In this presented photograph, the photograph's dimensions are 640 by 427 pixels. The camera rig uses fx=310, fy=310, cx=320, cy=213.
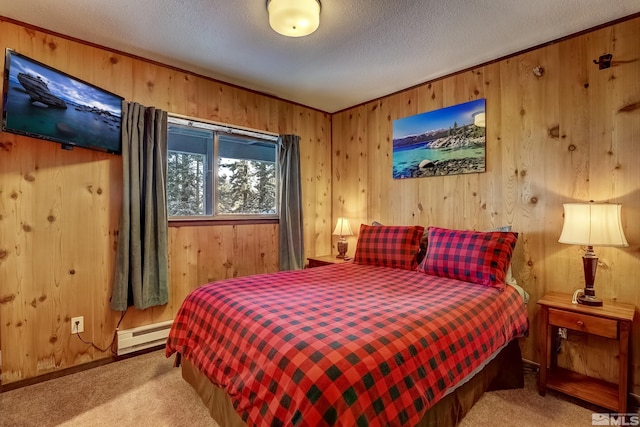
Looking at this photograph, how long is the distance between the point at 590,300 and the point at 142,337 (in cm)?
326

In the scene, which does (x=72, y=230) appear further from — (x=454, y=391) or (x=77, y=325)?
(x=454, y=391)

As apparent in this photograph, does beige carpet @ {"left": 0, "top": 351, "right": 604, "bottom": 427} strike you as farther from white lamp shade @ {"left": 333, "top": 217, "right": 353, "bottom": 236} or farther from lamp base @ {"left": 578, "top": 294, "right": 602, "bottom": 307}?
white lamp shade @ {"left": 333, "top": 217, "right": 353, "bottom": 236}

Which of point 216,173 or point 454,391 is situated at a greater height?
point 216,173

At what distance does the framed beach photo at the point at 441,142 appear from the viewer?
2.71 meters

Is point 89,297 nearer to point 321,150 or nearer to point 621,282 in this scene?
point 321,150

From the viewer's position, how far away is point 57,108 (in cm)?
200

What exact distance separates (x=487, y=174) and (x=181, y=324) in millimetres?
2633

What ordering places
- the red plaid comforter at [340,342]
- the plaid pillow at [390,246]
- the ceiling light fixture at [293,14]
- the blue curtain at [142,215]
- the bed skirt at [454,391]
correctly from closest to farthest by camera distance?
the red plaid comforter at [340,342], the bed skirt at [454,391], the ceiling light fixture at [293,14], the blue curtain at [142,215], the plaid pillow at [390,246]

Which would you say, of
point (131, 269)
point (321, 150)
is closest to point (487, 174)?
point (321, 150)

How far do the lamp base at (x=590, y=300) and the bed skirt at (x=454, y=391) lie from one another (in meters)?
0.48

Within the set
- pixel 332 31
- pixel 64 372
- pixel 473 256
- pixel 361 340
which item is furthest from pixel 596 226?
pixel 64 372

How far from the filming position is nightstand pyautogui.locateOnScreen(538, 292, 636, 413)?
1756mm

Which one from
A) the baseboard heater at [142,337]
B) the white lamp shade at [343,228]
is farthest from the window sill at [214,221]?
the baseboard heater at [142,337]

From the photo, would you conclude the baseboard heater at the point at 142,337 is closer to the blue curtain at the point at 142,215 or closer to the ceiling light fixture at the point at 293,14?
the blue curtain at the point at 142,215
